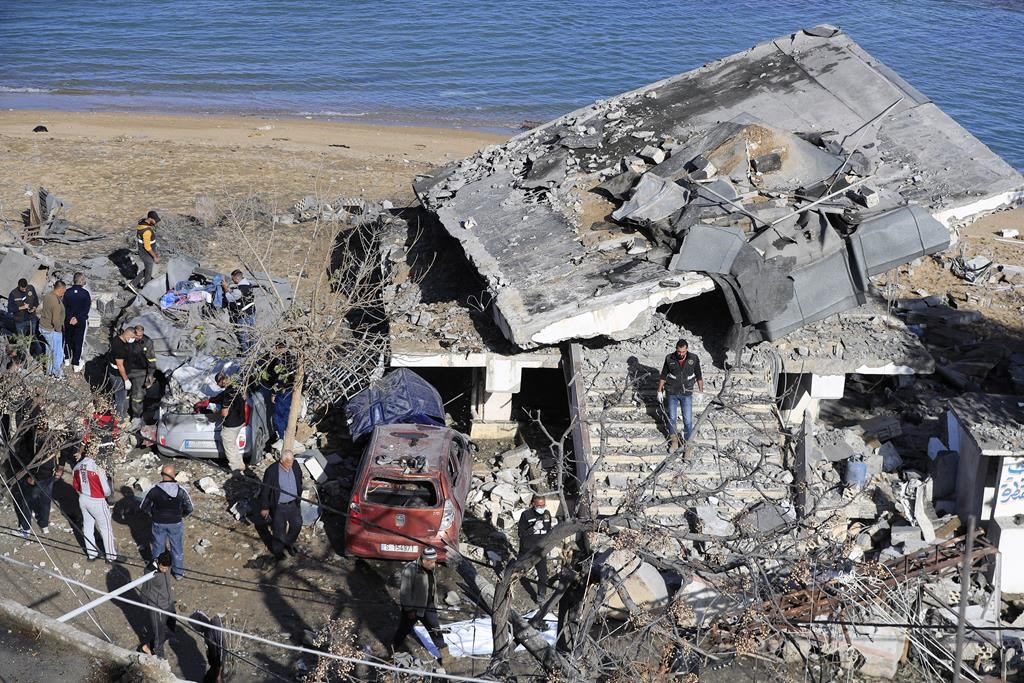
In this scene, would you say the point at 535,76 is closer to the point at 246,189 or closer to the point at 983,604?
the point at 246,189

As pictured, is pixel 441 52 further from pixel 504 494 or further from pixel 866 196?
pixel 504 494

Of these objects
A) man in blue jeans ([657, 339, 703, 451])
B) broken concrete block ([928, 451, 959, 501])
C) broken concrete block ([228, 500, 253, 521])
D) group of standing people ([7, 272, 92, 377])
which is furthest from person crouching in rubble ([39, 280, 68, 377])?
broken concrete block ([928, 451, 959, 501])

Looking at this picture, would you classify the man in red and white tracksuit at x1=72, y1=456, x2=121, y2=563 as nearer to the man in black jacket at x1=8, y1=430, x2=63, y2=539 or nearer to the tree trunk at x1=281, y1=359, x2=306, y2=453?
the man in black jacket at x1=8, y1=430, x2=63, y2=539

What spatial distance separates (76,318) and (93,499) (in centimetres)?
468

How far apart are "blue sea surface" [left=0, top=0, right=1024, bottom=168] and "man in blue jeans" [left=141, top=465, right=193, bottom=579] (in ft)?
88.2

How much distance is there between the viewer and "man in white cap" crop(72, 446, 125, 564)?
11516 millimetres

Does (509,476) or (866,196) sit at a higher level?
(866,196)

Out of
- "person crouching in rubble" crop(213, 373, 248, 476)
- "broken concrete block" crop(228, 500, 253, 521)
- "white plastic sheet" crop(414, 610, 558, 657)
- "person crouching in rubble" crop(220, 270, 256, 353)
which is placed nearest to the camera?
"white plastic sheet" crop(414, 610, 558, 657)

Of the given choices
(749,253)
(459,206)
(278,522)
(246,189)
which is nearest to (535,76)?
(246,189)

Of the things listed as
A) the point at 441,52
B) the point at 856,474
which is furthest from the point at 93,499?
the point at 441,52

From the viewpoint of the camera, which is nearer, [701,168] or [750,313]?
[750,313]

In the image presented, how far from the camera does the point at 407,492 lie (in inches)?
468

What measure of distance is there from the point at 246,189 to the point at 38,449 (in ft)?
41.8

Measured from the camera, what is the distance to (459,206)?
56.8 feet
